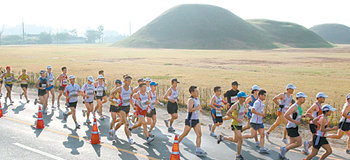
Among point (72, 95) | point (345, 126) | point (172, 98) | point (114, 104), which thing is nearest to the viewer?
→ point (345, 126)

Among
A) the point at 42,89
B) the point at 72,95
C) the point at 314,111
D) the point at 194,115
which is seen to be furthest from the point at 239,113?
the point at 42,89

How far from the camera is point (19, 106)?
1611 centimetres

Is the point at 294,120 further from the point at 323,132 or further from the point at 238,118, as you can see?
the point at 238,118

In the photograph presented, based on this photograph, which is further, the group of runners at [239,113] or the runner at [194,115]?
the runner at [194,115]

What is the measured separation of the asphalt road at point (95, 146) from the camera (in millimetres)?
8828

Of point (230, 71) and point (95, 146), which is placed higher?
point (230, 71)

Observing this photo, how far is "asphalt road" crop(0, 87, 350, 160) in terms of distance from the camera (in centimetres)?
883

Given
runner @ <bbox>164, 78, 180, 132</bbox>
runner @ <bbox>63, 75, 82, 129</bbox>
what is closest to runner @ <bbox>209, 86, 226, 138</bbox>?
runner @ <bbox>164, 78, 180, 132</bbox>

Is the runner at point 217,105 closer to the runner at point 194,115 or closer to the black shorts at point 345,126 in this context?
the runner at point 194,115

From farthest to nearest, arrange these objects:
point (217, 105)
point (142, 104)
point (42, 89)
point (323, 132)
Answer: point (42, 89), point (217, 105), point (142, 104), point (323, 132)

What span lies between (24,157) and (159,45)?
505 feet

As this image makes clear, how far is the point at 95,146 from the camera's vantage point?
965 cm

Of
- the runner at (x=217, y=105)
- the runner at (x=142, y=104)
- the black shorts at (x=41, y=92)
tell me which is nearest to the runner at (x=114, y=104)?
the runner at (x=142, y=104)

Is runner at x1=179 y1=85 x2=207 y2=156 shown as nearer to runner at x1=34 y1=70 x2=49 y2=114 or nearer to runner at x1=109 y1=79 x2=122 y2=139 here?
runner at x1=109 y1=79 x2=122 y2=139
